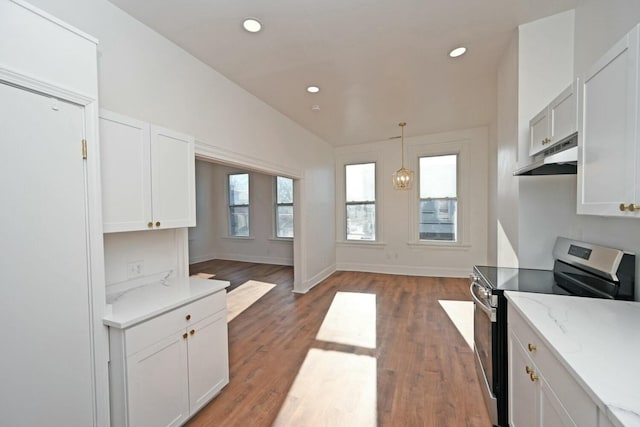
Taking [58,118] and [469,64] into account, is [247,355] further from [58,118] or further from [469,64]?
[469,64]

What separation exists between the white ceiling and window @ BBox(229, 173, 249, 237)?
13.5 ft

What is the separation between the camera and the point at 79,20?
5.53ft

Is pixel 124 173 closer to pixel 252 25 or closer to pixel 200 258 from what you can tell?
pixel 252 25

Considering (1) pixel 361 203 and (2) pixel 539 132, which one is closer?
(2) pixel 539 132

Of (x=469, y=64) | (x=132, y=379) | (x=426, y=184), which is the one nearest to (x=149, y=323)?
(x=132, y=379)

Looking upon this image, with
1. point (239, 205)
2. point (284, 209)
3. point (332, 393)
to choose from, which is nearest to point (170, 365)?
point (332, 393)

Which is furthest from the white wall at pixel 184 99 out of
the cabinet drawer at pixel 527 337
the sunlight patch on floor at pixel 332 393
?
the cabinet drawer at pixel 527 337

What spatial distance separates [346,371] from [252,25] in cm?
309

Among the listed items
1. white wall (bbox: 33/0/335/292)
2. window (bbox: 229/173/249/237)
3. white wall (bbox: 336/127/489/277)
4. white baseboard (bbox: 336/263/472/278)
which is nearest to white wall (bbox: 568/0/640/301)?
white wall (bbox: 33/0/335/292)

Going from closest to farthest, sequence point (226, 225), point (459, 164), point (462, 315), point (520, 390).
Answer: point (520, 390) < point (462, 315) < point (459, 164) < point (226, 225)

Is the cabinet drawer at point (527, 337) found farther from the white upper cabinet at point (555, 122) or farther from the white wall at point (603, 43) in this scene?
the white upper cabinet at point (555, 122)

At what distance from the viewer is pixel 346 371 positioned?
2.42 m

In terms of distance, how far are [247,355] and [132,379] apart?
1.35 metres

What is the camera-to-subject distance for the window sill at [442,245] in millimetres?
5354
